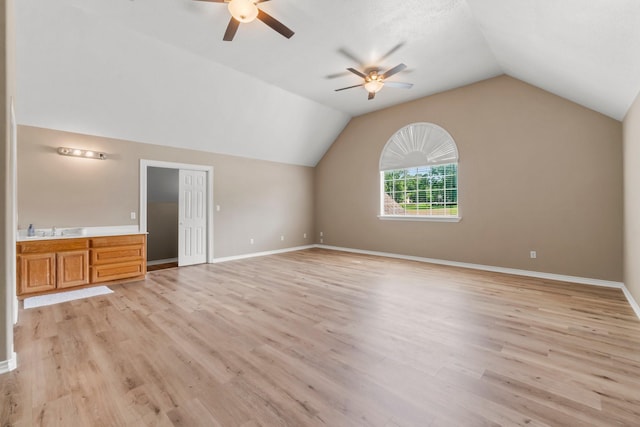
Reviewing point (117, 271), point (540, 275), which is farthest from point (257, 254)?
point (540, 275)

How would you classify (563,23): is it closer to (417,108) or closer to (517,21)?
(517,21)

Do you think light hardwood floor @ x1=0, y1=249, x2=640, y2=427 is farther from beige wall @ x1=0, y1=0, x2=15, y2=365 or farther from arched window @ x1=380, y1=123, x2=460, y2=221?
arched window @ x1=380, y1=123, x2=460, y2=221

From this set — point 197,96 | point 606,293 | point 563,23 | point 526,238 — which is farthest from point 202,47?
point 606,293

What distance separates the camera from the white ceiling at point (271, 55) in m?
2.86

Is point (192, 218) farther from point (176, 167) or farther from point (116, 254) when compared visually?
point (116, 254)

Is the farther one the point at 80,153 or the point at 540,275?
the point at 540,275

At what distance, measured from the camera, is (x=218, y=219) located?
6.23 meters

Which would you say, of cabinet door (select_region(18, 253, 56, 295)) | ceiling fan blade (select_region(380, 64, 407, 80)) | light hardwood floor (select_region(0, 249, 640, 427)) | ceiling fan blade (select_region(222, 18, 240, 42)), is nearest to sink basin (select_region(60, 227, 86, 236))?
cabinet door (select_region(18, 253, 56, 295))

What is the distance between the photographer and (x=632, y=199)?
3.35m

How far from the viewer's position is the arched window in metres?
5.68

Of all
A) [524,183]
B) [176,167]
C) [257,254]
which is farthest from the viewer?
[257,254]

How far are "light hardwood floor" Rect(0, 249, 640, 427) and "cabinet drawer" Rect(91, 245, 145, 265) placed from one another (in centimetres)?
85

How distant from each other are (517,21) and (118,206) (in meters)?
6.34

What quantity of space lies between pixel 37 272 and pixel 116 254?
2.99ft
